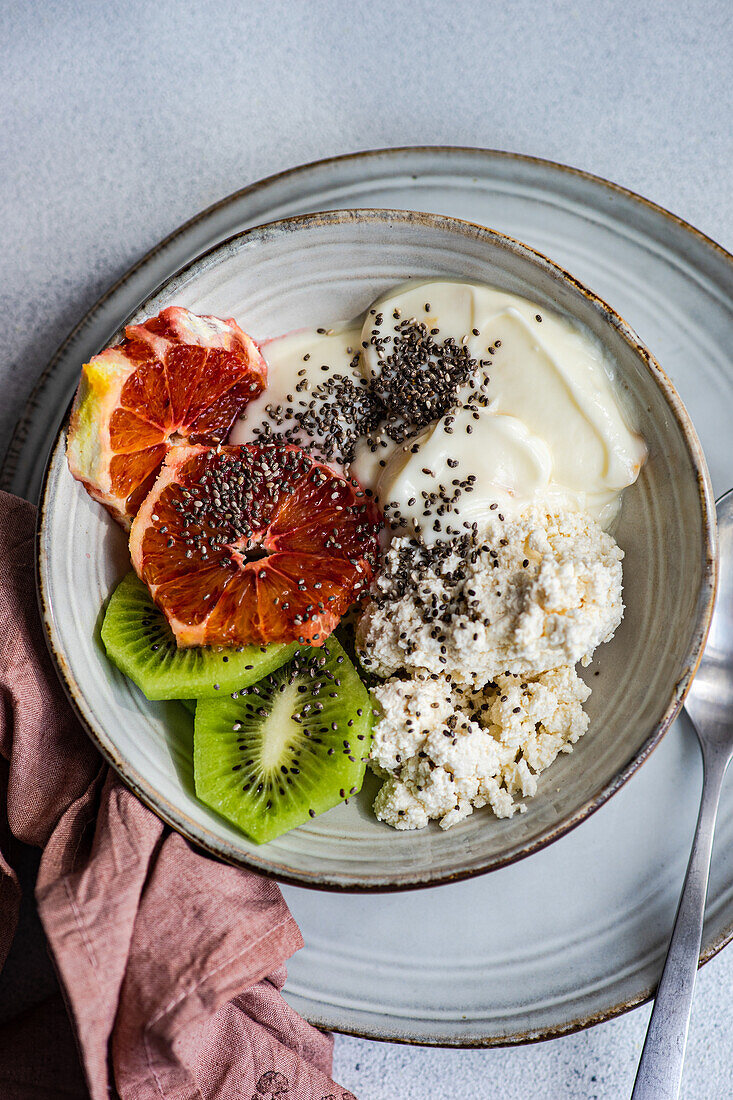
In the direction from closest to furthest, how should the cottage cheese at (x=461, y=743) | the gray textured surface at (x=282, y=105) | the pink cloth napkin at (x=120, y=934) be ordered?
the pink cloth napkin at (x=120, y=934)
the cottage cheese at (x=461, y=743)
the gray textured surface at (x=282, y=105)

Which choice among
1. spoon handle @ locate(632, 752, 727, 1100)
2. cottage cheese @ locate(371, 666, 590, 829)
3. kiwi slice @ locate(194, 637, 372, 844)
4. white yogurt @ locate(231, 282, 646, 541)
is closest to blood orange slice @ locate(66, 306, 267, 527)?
white yogurt @ locate(231, 282, 646, 541)

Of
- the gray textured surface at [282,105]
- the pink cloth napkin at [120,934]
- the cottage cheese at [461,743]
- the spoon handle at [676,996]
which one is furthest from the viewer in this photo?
the gray textured surface at [282,105]

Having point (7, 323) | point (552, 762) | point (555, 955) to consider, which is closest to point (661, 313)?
point (552, 762)

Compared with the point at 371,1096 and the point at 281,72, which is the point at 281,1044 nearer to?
the point at 371,1096

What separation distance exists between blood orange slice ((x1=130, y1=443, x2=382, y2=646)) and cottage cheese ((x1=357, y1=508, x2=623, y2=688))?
125 millimetres

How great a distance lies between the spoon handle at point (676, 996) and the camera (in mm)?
2074

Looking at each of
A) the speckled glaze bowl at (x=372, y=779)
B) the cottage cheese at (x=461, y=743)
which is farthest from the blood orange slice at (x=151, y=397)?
the cottage cheese at (x=461, y=743)

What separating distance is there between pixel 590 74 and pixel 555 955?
107 inches

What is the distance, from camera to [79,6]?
99.1 inches

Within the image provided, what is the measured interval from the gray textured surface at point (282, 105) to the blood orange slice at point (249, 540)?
29.5 inches

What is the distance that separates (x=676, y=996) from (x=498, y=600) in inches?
48.0

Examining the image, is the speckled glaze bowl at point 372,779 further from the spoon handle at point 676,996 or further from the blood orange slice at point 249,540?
the spoon handle at point 676,996

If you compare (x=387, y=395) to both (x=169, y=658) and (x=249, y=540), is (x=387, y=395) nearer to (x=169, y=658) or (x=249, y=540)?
(x=249, y=540)

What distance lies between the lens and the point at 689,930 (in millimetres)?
2086
